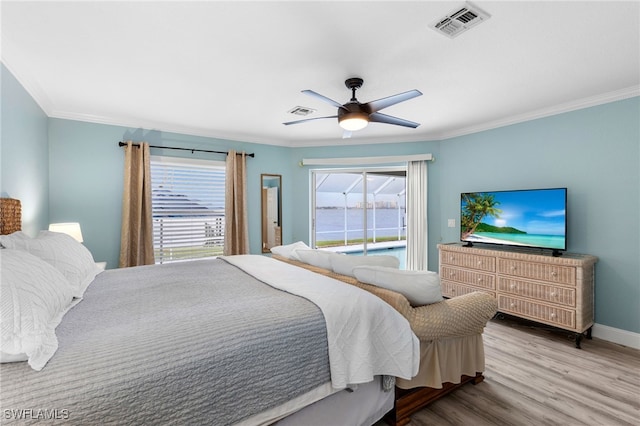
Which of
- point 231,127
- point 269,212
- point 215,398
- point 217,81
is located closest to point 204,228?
point 269,212

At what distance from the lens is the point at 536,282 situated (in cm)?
313

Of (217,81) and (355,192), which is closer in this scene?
(217,81)

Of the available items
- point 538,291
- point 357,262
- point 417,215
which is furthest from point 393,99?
point 417,215

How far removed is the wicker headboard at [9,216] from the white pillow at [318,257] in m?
2.21

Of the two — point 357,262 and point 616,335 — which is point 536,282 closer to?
point 616,335

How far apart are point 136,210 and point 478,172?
465cm

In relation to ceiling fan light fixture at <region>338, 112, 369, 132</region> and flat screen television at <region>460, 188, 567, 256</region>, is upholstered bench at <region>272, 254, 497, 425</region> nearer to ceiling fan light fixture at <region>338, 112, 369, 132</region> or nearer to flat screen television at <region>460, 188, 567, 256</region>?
ceiling fan light fixture at <region>338, 112, 369, 132</region>

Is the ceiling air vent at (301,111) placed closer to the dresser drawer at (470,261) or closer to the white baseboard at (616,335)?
the dresser drawer at (470,261)

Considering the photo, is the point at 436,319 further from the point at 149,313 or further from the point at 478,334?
the point at 149,313

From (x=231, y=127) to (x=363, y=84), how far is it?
2.20m

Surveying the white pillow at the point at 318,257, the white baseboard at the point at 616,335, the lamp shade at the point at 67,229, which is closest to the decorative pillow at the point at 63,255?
the lamp shade at the point at 67,229

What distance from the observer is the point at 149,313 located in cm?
148

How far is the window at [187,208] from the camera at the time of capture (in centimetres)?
416

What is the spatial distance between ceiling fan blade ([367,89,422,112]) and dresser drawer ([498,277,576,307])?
235 centimetres
